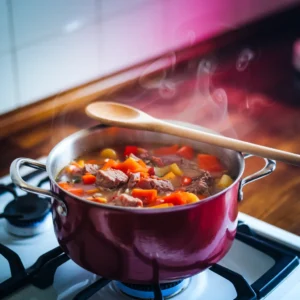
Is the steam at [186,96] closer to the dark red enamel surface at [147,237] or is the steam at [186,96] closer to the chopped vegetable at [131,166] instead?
the chopped vegetable at [131,166]

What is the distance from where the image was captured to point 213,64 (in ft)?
5.68

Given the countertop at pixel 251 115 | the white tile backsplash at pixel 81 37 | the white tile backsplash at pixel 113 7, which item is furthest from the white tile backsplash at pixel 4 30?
the white tile backsplash at pixel 113 7

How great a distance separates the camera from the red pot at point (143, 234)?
2.33 feet

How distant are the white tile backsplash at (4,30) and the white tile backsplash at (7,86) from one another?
2 centimetres

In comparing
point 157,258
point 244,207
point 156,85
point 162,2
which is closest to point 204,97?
point 156,85

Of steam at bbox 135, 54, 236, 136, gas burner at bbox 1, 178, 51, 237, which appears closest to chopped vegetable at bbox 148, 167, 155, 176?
gas burner at bbox 1, 178, 51, 237

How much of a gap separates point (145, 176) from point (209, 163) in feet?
0.43

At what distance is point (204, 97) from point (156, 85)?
137mm

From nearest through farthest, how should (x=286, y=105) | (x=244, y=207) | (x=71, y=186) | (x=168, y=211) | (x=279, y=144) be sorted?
(x=168, y=211) → (x=71, y=186) → (x=244, y=207) → (x=279, y=144) → (x=286, y=105)

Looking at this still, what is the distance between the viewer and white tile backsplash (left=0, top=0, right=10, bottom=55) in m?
1.28

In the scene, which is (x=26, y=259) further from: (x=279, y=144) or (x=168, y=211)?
(x=279, y=144)

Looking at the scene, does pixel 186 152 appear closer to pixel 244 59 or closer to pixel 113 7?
pixel 113 7

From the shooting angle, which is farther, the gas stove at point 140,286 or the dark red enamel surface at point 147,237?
the gas stove at point 140,286

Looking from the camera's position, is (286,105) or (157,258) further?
(286,105)
